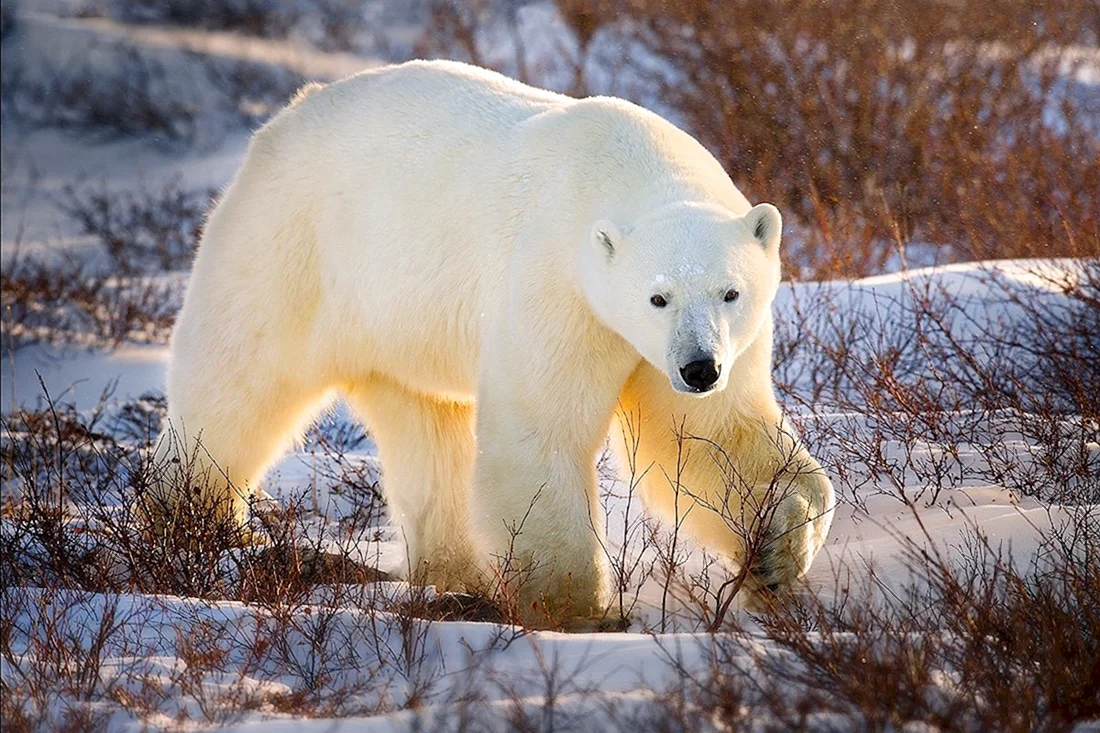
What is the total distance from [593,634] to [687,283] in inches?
32.4

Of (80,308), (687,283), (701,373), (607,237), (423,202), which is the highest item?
(80,308)

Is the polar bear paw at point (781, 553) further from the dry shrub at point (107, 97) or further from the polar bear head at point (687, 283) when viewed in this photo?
the dry shrub at point (107, 97)

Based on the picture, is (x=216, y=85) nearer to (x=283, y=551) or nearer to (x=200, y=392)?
(x=200, y=392)

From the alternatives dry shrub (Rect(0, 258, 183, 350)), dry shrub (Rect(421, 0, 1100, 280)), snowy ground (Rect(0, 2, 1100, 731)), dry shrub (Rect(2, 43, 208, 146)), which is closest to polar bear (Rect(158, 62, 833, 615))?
snowy ground (Rect(0, 2, 1100, 731))

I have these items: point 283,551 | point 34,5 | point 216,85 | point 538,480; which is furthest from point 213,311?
point 34,5

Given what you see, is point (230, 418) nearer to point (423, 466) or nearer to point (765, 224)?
point (423, 466)

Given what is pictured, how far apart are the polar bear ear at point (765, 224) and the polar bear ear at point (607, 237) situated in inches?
12.3

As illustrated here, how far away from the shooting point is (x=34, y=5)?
16.2 m

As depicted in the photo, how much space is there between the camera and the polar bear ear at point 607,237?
3.07m

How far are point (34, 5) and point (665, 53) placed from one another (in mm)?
8779

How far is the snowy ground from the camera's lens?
2.22 m

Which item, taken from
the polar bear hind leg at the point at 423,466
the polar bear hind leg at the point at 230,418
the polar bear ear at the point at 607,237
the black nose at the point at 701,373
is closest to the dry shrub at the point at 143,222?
the polar bear hind leg at the point at 230,418

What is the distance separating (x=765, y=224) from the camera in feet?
10.4

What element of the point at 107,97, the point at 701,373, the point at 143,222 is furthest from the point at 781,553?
the point at 107,97
